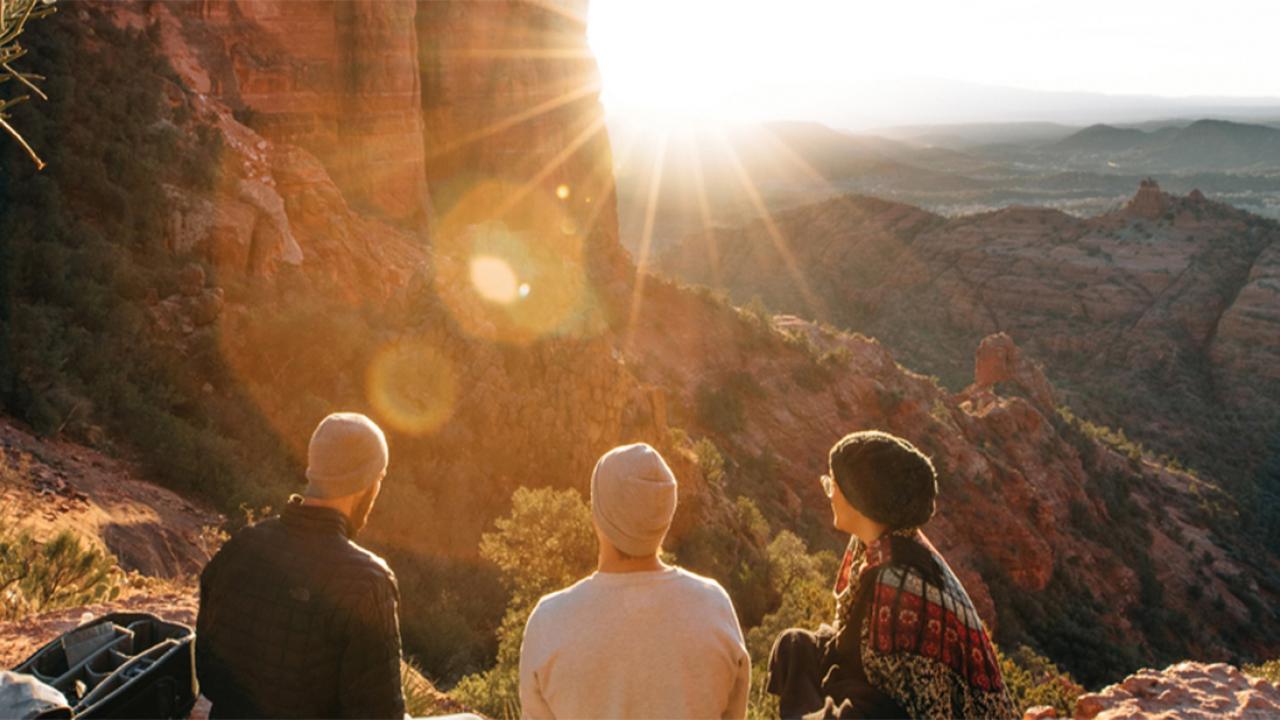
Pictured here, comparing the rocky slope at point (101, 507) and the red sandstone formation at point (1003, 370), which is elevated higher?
the rocky slope at point (101, 507)

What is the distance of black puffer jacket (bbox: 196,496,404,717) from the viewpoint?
2541 millimetres

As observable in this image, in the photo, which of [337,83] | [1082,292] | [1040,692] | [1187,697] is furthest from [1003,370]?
[1187,697]

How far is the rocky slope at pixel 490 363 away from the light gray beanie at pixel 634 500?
4459 millimetres

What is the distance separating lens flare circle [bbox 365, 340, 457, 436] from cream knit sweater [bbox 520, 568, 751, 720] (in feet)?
25.4

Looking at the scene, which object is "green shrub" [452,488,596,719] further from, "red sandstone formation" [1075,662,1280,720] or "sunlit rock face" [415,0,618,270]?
"sunlit rock face" [415,0,618,270]

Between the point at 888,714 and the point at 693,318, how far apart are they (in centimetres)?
2217

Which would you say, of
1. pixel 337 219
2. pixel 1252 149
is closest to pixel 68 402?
pixel 337 219

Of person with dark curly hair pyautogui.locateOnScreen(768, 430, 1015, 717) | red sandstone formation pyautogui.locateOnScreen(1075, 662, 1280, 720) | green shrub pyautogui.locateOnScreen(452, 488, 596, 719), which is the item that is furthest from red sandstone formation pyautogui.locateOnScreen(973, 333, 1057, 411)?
person with dark curly hair pyautogui.locateOnScreen(768, 430, 1015, 717)

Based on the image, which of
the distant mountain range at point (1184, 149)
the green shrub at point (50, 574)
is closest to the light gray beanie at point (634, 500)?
the green shrub at point (50, 574)

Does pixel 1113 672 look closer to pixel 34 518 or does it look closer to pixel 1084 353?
pixel 34 518

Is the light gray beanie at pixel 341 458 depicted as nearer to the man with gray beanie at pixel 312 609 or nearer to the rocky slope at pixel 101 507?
the man with gray beanie at pixel 312 609

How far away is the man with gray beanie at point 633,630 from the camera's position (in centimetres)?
227

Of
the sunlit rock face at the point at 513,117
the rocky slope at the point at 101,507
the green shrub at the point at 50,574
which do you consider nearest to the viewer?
the green shrub at the point at 50,574

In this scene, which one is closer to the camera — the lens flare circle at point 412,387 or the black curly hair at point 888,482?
the black curly hair at point 888,482
